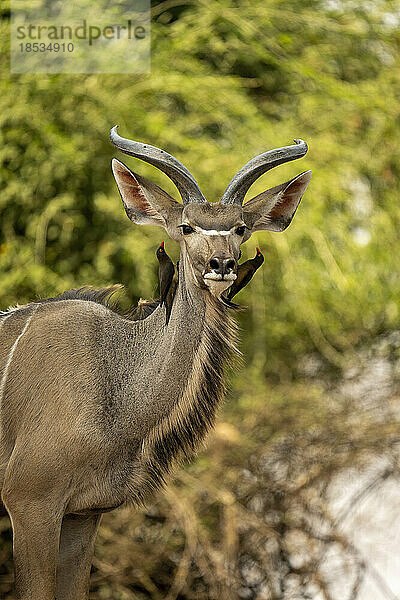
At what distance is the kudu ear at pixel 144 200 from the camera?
→ 2.37 m

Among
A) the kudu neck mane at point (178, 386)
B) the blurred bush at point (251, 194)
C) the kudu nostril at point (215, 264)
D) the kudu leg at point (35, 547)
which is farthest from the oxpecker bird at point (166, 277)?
the blurred bush at point (251, 194)

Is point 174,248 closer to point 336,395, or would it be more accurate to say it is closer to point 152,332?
point 336,395

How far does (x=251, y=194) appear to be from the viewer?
4219mm

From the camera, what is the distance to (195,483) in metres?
4.41

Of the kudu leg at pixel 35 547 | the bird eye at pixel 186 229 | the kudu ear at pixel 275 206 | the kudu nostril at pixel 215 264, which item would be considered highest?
the kudu nostril at pixel 215 264

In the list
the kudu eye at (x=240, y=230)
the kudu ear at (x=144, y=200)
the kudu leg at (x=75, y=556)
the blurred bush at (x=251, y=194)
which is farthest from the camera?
the blurred bush at (x=251, y=194)

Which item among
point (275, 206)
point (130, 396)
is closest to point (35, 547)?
point (130, 396)

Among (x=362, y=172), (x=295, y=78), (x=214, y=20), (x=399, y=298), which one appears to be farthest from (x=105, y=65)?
(x=399, y=298)

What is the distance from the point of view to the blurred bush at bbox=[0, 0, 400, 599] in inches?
165

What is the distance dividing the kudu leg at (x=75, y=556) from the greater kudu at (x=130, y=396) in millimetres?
170

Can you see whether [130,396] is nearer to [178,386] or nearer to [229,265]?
[178,386]

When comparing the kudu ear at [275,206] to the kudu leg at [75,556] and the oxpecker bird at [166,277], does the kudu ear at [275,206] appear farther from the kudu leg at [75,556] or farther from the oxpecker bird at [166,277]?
the kudu leg at [75,556]

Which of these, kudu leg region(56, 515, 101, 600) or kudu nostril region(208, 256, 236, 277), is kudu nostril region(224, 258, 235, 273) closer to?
kudu nostril region(208, 256, 236, 277)

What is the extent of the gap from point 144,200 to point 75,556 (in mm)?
995
